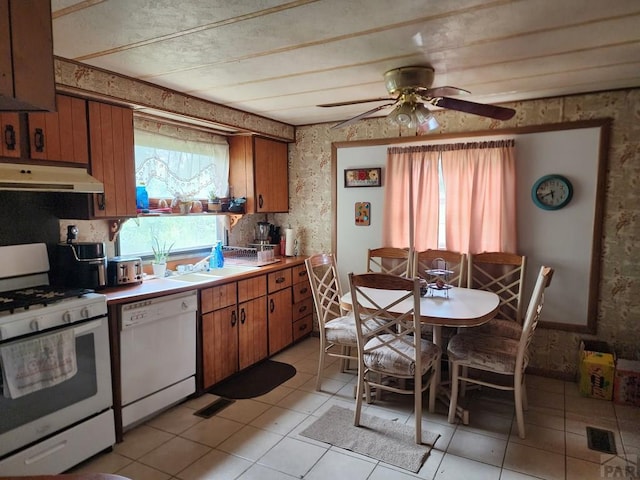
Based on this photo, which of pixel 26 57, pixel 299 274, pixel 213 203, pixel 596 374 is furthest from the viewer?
pixel 299 274

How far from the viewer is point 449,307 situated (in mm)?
2701

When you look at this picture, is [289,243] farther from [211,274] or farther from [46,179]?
[46,179]

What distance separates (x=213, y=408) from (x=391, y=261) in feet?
6.88

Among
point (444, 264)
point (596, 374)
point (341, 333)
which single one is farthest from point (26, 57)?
point (596, 374)

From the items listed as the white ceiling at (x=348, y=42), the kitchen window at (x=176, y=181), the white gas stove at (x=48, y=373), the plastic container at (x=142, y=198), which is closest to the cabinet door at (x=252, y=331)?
the kitchen window at (x=176, y=181)

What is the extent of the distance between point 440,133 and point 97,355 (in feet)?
10.6

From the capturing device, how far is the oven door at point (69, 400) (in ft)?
6.31

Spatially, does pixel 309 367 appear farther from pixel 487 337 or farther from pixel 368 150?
pixel 368 150

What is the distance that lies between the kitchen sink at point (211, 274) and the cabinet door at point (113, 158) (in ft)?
2.28

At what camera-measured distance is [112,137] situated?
269 centimetres

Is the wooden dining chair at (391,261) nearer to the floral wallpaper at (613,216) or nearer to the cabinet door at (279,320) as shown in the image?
the cabinet door at (279,320)

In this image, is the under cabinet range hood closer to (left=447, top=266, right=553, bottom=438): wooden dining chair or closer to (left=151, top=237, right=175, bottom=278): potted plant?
(left=151, top=237, right=175, bottom=278): potted plant

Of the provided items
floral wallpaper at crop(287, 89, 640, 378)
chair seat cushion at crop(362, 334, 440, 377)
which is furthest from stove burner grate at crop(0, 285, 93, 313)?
floral wallpaper at crop(287, 89, 640, 378)

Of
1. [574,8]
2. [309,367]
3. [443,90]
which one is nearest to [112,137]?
[443,90]
